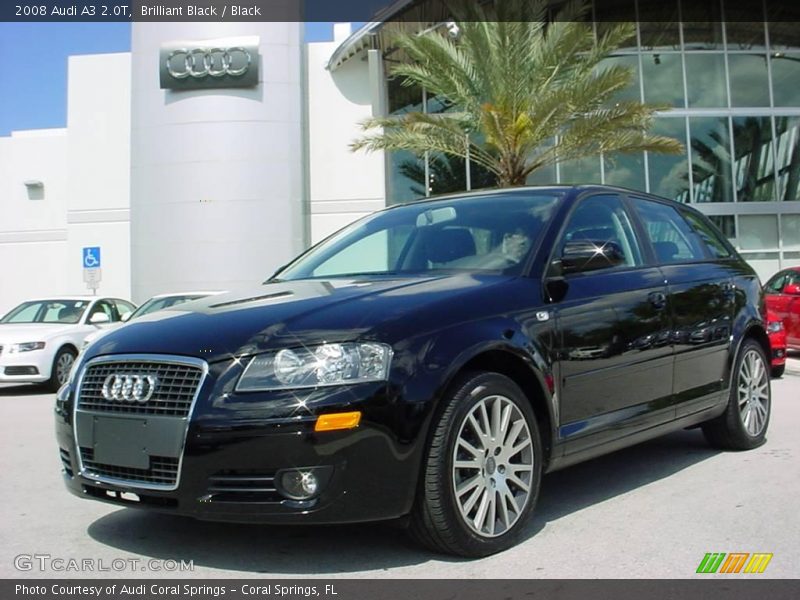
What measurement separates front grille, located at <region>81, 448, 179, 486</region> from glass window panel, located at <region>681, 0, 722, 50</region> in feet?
77.4

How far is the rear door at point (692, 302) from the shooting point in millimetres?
4914

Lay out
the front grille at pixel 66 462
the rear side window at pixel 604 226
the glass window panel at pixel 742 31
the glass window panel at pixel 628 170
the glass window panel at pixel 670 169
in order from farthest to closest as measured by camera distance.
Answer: the glass window panel at pixel 742 31, the glass window panel at pixel 670 169, the glass window panel at pixel 628 170, the rear side window at pixel 604 226, the front grille at pixel 66 462

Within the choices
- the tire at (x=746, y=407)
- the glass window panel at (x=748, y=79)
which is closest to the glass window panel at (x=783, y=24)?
the glass window panel at (x=748, y=79)

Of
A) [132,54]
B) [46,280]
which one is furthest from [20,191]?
[132,54]

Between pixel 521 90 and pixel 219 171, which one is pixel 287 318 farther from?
pixel 219 171

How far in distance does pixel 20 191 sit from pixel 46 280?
3.27 m

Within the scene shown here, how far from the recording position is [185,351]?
3340mm

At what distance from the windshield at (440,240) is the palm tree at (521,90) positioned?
10.7 meters

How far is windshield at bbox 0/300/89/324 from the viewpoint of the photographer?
13.1m

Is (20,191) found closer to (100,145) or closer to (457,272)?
(100,145)

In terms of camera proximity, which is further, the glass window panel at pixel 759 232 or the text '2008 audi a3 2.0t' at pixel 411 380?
the glass window panel at pixel 759 232

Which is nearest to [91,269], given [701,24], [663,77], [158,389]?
[663,77]

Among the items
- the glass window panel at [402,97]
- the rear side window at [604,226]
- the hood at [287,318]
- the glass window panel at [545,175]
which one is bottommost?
the hood at [287,318]

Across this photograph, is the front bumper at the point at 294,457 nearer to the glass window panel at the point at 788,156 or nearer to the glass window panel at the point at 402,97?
the glass window panel at the point at 402,97
